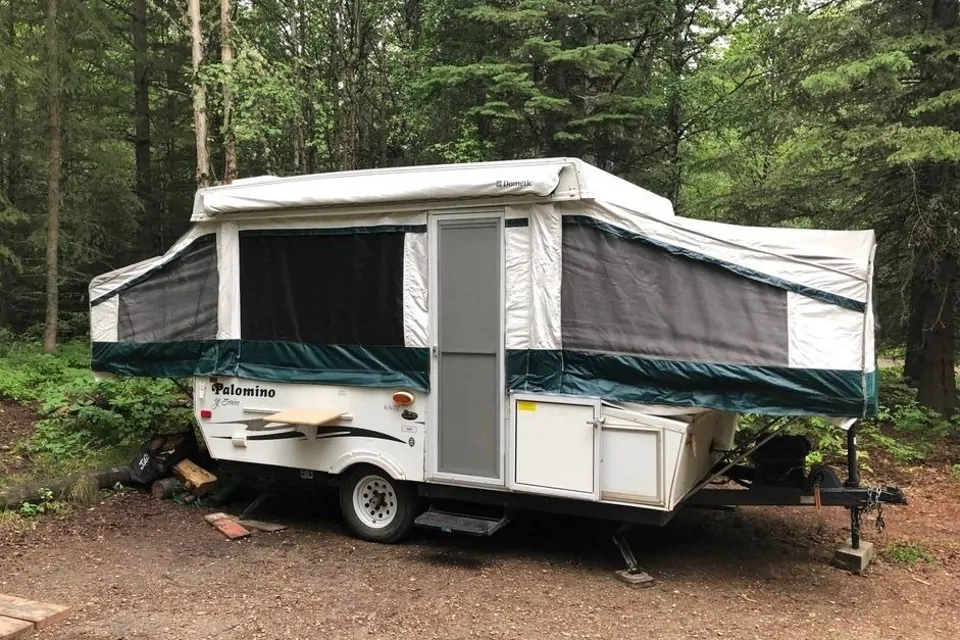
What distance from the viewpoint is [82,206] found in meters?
14.6

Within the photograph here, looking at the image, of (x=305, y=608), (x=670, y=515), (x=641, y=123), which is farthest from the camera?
(x=641, y=123)

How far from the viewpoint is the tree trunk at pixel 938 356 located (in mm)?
9188

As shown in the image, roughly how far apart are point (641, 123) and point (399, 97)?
5.91 metres

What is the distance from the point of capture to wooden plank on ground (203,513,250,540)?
6.01 meters

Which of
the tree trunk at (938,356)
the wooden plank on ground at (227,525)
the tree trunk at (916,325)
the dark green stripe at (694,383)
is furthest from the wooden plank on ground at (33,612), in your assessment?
the tree trunk at (938,356)

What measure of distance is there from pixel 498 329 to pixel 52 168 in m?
11.0

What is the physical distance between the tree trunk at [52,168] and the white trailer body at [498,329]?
7679 mm

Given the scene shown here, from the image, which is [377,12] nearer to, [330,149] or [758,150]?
[330,149]

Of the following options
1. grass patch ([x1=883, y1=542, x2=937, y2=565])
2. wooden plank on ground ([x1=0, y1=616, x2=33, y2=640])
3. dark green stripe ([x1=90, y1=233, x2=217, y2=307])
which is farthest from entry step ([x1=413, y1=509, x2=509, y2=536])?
dark green stripe ([x1=90, y1=233, x2=217, y2=307])

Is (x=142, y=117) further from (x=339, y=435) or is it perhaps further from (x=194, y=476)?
(x=339, y=435)

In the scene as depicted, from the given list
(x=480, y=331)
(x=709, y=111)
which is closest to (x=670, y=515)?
(x=480, y=331)

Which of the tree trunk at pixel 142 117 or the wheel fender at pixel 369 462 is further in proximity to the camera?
the tree trunk at pixel 142 117

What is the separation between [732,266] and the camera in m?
4.75

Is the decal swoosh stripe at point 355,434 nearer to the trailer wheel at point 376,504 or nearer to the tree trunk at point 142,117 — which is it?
the trailer wheel at point 376,504
